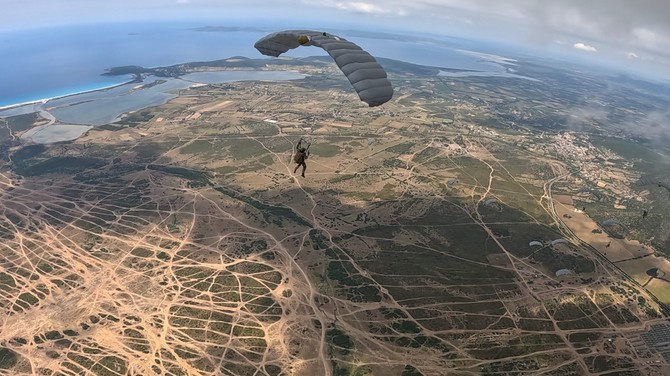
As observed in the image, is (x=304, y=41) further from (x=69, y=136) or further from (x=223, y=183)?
(x=69, y=136)

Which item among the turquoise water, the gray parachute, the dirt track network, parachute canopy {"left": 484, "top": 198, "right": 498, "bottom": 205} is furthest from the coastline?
parachute canopy {"left": 484, "top": 198, "right": 498, "bottom": 205}

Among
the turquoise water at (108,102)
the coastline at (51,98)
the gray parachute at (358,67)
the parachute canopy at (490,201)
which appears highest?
the gray parachute at (358,67)

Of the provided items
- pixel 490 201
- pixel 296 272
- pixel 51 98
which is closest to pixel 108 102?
pixel 51 98

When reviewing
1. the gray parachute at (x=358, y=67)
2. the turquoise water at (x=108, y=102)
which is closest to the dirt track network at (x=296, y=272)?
the gray parachute at (x=358, y=67)

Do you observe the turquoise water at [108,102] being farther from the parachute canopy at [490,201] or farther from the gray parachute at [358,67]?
the gray parachute at [358,67]

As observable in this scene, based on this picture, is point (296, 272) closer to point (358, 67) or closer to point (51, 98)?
point (358, 67)

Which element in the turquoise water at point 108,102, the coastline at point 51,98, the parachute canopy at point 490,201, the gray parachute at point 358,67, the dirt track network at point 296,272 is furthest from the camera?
the coastline at point 51,98

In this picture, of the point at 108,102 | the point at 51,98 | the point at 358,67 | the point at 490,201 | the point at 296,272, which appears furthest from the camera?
the point at 51,98

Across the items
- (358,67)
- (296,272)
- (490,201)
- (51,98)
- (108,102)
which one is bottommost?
(51,98)

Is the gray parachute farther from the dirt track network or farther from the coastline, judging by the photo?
the coastline

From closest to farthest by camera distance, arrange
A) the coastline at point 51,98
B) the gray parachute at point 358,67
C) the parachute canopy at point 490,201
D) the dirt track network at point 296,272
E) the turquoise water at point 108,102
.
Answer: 1. the gray parachute at point 358,67
2. the dirt track network at point 296,272
3. the parachute canopy at point 490,201
4. the turquoise water at point 108,102
5. the coastline at point 51,98

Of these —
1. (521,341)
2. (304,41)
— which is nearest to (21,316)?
(304,41)

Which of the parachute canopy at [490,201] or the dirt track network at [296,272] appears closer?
the dirt track network at [296,272]
